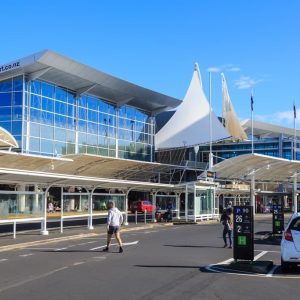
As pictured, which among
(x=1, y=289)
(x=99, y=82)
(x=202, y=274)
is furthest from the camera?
(x=99, y=82)

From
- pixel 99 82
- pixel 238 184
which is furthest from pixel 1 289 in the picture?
pixel 238 184

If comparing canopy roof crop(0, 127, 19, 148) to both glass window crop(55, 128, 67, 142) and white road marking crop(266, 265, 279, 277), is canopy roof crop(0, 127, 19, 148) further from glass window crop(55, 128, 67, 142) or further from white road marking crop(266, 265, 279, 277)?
white road marking crop(266, 265, 279, 277)

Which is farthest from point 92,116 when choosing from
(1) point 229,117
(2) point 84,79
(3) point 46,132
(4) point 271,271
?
(4) point 271,271

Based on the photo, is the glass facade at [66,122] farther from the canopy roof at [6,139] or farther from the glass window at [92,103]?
the canopy roof at [6,139]

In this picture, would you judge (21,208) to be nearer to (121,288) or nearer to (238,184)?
(121,288)

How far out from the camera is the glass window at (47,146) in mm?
50969

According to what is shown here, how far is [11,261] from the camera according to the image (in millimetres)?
14922

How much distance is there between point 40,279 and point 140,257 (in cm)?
495

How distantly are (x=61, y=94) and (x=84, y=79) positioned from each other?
284 centimetres

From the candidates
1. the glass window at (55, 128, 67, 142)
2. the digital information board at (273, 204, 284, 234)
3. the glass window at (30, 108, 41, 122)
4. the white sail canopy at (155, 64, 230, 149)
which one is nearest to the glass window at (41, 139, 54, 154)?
the glass window at (55, 128, 67, 142)

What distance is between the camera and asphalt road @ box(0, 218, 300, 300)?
9383mm

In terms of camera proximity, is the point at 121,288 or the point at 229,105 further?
the point at 229,105

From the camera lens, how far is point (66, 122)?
179 ft

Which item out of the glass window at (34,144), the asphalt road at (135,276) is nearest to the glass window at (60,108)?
the glass window at (34,144)
